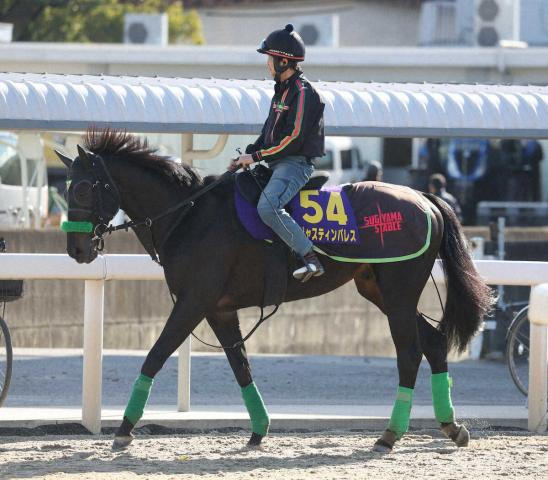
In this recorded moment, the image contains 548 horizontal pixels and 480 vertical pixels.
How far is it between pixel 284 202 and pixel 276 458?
154cm

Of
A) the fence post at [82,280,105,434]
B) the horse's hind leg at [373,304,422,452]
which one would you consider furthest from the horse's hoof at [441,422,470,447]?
the fence post at [82,280,105,434]

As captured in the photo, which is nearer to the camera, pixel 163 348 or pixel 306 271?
pixel 163 348

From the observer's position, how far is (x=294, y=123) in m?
8.08

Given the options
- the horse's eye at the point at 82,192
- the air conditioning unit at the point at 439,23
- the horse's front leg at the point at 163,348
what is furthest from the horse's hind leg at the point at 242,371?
the air conditioning unit at the point at 439,23

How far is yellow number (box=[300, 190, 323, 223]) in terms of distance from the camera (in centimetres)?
824

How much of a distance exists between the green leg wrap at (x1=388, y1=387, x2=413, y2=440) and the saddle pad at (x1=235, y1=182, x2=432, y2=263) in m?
0.84

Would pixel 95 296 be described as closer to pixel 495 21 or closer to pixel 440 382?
pixel 440 382

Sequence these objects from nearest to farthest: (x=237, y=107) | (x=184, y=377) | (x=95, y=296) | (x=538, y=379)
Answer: (x=95, y=296) < (x=538, y=379) < (x=184, y=377) < (x=237, y=107)

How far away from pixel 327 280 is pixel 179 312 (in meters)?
1.03

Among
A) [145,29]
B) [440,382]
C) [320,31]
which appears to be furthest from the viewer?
[320,31]

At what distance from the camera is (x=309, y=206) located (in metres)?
8.28

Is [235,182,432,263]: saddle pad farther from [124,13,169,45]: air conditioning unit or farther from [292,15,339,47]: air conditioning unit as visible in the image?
[292,15,339,47]: air conditioning unit

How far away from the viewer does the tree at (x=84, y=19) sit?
34.0m

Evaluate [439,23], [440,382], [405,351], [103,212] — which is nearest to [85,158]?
[103,212]
